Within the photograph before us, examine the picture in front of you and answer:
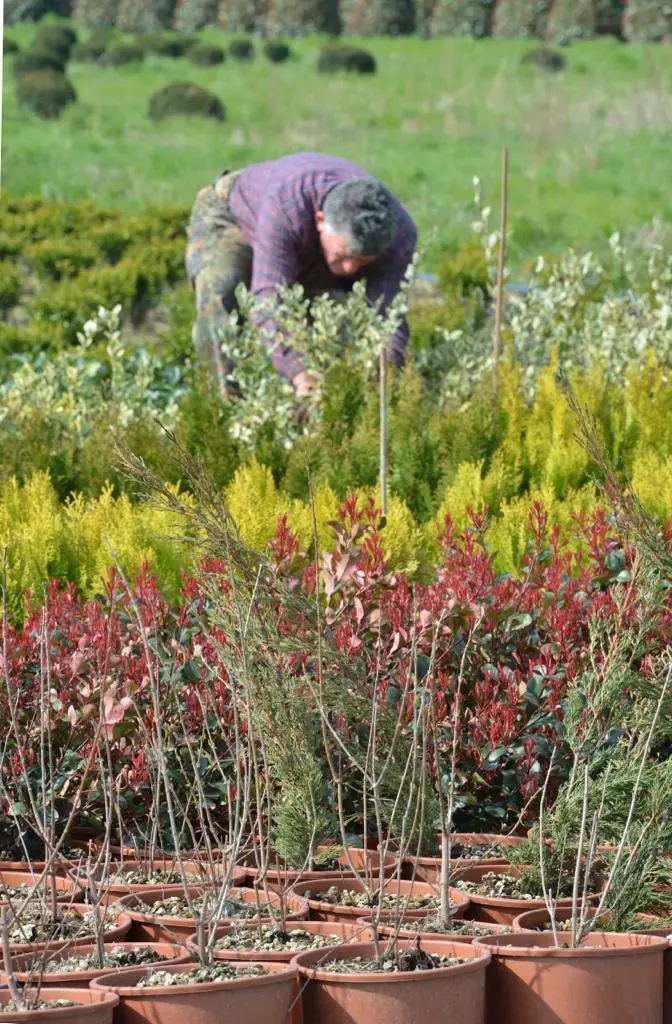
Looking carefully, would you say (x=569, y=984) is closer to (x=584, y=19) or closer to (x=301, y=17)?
(x=584, y=19)

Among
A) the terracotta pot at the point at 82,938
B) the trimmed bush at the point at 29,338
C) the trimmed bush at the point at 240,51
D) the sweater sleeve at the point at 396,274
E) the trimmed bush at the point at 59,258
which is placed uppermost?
the trimmed bush at the point at 240,51

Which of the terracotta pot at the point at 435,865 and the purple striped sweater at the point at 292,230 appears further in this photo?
the purple striped sweater at the point at 292,230

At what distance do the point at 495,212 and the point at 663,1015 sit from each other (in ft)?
74.7

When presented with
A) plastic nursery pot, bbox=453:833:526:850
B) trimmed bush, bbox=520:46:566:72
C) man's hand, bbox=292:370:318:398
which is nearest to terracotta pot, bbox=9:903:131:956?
plastic nursery pot, bbox=453:833:526:850

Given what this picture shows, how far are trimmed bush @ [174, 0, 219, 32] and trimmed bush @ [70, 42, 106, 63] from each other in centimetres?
409

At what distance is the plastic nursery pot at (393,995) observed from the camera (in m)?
2.63

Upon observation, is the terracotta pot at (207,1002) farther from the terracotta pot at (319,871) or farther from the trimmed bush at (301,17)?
the trimmed bush at (301,17)

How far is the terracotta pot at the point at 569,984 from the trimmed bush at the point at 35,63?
95.8 ft

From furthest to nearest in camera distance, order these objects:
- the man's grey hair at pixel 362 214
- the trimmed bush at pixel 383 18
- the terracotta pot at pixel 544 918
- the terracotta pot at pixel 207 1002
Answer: the trimmed bush at pixel 383 18 < the man's grey hair at pixel 362 214 < the terracotta pot at pixel 544 918 < the terracotta pot at pixel 207 1002

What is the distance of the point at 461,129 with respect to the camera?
95.8 feet

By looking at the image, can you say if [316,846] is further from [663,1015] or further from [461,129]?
[461,129]

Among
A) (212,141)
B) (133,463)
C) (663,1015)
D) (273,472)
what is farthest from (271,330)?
(212,141)

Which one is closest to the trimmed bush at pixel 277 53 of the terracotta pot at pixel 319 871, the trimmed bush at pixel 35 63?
the trimmed bush at pixel 35 63

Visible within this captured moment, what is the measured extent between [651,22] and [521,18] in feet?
10.7
